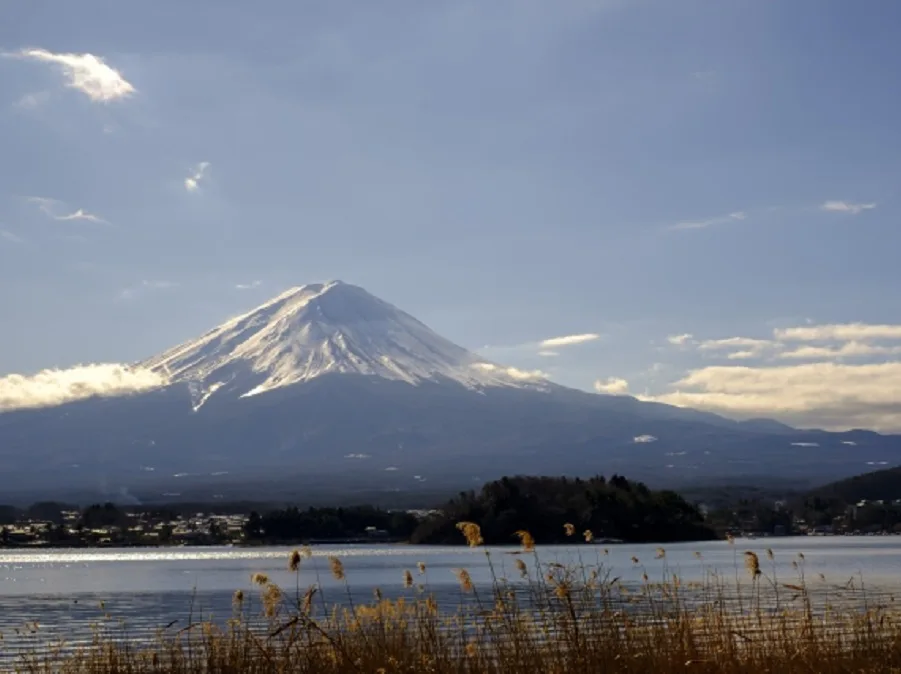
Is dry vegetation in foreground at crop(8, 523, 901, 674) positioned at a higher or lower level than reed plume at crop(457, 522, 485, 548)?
lower

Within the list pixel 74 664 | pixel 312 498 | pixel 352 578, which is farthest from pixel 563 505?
pixel 312 498

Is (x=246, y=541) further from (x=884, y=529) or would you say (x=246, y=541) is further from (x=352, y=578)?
(x=352, y=578)

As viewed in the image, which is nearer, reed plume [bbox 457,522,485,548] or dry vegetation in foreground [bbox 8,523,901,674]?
reed plume [bbox 457,522,485,548]

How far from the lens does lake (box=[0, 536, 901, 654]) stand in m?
25.0

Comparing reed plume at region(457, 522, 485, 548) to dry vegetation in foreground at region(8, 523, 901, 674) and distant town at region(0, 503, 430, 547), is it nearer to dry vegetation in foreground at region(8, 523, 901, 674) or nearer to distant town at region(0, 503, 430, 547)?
dry vegetation in foreground at region(8, 523, 901, 674)

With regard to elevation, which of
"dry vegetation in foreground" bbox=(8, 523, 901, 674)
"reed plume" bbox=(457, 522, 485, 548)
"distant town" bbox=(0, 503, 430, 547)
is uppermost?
"distant town" bbox=(0, 503, 430, 547)

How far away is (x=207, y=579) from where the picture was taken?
1727 inches

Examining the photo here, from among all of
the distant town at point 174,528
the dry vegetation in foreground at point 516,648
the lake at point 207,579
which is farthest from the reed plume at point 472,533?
the distant town at point 174,528

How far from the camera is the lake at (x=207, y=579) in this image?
25.0 metres

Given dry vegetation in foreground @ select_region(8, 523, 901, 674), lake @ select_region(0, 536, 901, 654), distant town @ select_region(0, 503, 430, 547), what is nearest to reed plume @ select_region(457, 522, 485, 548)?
dry vegetation in foreground @ select_region(8, 523, 901, 674)

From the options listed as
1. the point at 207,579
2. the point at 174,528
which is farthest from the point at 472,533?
the point at 174,528

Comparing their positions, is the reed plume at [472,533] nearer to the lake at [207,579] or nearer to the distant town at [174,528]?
the lake at [207,579]

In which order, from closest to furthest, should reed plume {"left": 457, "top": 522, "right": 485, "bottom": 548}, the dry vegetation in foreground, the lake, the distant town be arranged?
1. reed plume {"left": 457, "top": 522, "right": 485, "bottom": 548}
2. the dry vegetation in foreground
3. the lake
4. the distant town

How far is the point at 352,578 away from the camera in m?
41.7
